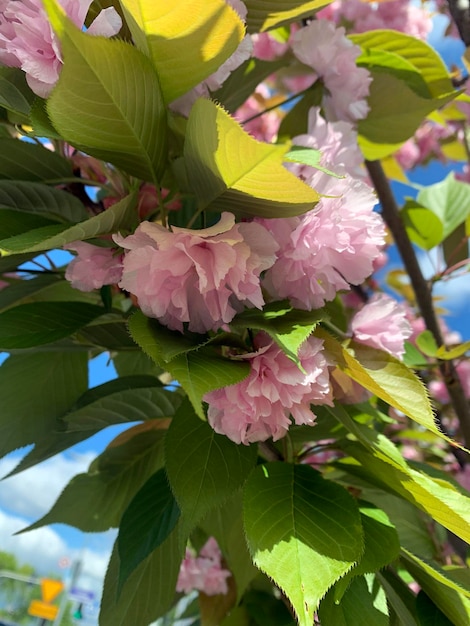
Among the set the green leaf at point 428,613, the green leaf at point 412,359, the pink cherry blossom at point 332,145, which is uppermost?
the pink cherry blossom at point 332,145

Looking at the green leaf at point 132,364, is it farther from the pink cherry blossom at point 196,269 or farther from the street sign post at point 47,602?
the street sign post at point 47,602

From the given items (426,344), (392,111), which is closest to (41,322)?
(392,111)

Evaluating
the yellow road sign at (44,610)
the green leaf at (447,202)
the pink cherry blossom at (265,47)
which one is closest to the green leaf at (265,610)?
the green leaf at (447,202)

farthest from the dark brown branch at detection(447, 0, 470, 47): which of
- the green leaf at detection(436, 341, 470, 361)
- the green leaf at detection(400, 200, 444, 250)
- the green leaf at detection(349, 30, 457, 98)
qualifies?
the green leaf at detection(436, 341, 470, 361)

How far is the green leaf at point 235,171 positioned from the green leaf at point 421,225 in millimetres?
601

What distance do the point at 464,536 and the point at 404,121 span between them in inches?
15.1

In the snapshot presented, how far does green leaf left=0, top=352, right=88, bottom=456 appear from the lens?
Answer: 0.45 metres

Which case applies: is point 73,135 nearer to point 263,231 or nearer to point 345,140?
point 263,231

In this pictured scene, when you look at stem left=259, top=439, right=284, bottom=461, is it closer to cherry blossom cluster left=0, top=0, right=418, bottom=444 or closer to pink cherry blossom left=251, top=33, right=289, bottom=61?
cherry blossom cluster left=0, top=0, right=418, bottom=444

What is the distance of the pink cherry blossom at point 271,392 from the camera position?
32cm

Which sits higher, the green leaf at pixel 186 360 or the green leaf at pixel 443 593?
the green leaf at pixel 186 360

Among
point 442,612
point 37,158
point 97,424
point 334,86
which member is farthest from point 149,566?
point 334,86

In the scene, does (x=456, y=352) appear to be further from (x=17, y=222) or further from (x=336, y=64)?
(x=17, y=222)

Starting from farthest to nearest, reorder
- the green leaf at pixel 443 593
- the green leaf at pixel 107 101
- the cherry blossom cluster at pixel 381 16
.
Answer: the cherry blossom cluster at pixel 381 16, the green leaf at pixel 443 593, the green leaf at pixel 107 101
